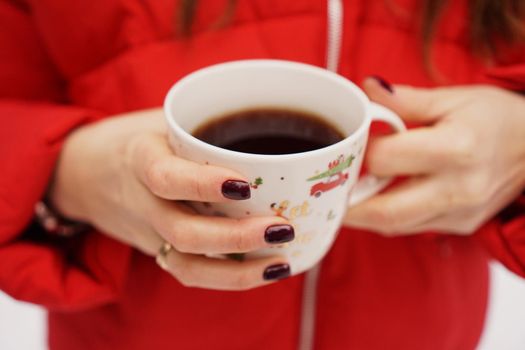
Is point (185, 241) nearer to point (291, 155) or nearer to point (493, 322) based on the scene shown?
point (291, 155)

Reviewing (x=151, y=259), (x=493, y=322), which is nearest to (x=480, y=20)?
(x=151, y=259)

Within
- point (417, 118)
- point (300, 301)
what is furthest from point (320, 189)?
point (300, 301)

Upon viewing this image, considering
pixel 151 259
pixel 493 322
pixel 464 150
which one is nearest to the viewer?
pixel 464 150

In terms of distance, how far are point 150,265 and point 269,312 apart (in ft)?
0.42

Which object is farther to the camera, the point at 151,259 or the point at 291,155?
the point at 151,259

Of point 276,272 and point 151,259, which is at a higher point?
point 276,272

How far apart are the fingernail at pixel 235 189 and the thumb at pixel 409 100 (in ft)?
0.51

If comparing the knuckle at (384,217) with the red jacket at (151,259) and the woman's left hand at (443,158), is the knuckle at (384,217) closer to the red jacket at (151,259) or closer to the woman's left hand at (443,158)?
the woman's left hand at (443,158)

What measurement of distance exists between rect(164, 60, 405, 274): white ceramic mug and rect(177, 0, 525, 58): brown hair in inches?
4.8

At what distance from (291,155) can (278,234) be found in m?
0.05

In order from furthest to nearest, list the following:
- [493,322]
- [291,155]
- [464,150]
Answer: [493,322]
[464,150]
[291,155]

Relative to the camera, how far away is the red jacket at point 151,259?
0.46m

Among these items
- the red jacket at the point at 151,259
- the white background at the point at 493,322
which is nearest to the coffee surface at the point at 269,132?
the red jacket at the point at 151,259

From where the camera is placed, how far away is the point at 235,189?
292mm
